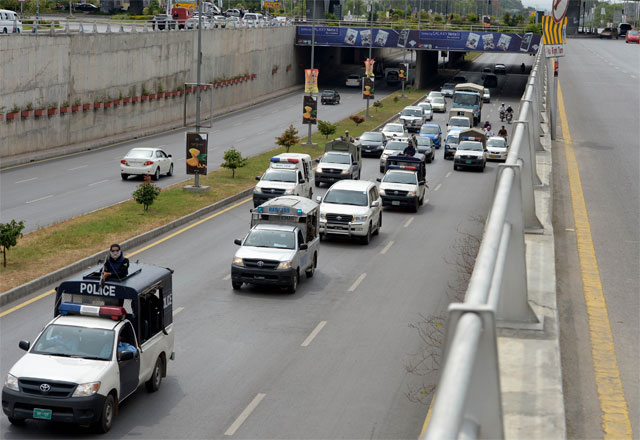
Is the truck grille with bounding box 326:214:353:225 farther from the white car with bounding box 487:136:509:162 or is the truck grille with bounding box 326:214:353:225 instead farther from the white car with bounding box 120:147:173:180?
the white car with bounding box 487:136:509:162

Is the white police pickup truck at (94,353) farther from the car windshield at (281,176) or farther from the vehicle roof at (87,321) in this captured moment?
the car windshield at (281,176)

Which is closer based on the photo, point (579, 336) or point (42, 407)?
point (579, 336)

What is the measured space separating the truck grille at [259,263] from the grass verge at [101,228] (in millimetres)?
5079

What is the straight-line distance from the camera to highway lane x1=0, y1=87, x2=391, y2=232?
36.2m

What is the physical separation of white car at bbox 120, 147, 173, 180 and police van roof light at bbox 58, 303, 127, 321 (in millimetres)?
29709

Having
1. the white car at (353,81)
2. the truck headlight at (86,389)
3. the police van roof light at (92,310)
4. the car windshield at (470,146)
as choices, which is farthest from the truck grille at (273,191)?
the white car at (353,81)

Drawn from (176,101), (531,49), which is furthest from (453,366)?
(531,49)

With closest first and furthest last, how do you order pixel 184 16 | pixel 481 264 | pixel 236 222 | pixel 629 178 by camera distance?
1. pixel 481 264
2. pixel 629 178
3. pixel 236 222
4. pixel 184 16

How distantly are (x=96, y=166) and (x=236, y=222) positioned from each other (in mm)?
17021

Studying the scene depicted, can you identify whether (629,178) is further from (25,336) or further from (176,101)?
(176,101)

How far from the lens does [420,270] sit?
2783cm

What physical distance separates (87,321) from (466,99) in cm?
6384

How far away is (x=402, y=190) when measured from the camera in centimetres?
3894

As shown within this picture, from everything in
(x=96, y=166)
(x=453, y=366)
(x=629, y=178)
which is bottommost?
(x=96, y=166)
